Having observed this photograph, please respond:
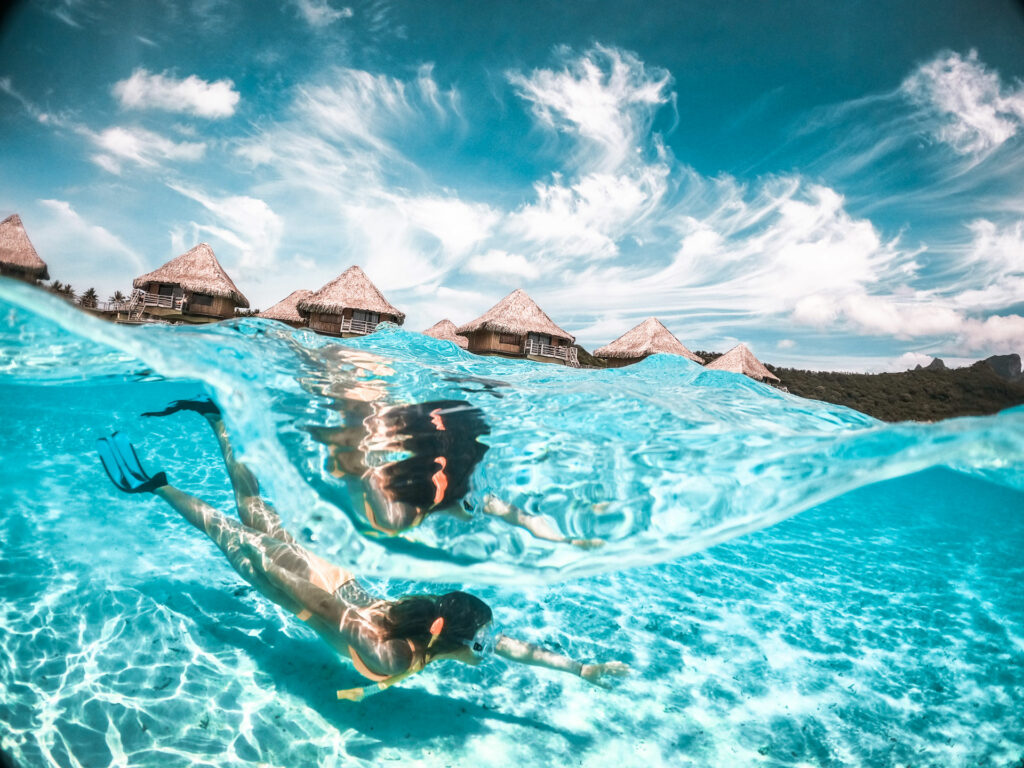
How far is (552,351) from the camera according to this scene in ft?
96.9

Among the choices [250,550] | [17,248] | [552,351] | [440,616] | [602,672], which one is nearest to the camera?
[440,616]

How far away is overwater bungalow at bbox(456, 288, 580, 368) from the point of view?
28172 mm

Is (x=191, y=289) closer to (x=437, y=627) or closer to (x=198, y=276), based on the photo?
(x=198, y=276)

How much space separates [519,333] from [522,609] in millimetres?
23388

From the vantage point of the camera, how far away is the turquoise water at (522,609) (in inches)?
127

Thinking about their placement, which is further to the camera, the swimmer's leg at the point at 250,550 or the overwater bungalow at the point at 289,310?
the overwater bungalow at the point at 289,310

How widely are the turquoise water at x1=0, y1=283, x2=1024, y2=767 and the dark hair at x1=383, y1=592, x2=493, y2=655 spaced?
1.83ft

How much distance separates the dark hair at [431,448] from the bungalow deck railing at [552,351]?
79.4 feet

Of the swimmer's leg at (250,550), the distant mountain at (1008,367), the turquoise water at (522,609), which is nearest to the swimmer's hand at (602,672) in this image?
the turquoise water at (522,609)

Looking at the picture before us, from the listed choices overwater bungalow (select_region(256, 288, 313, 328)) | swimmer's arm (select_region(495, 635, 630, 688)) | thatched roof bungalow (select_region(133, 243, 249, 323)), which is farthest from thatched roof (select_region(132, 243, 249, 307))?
swimmer's arm (select_region(495, 635, 630, 688))

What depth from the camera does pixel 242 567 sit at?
4.22 m

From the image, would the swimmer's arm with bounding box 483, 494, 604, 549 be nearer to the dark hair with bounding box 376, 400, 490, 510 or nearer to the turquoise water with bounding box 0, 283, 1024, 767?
the turquoise water with bounding box 0, 283, 1024, 767

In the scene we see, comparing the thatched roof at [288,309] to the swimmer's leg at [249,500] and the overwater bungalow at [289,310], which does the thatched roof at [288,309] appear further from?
the swimmer's leg at [249,500]

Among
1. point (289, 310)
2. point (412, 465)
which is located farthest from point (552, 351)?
point (412, 465)
